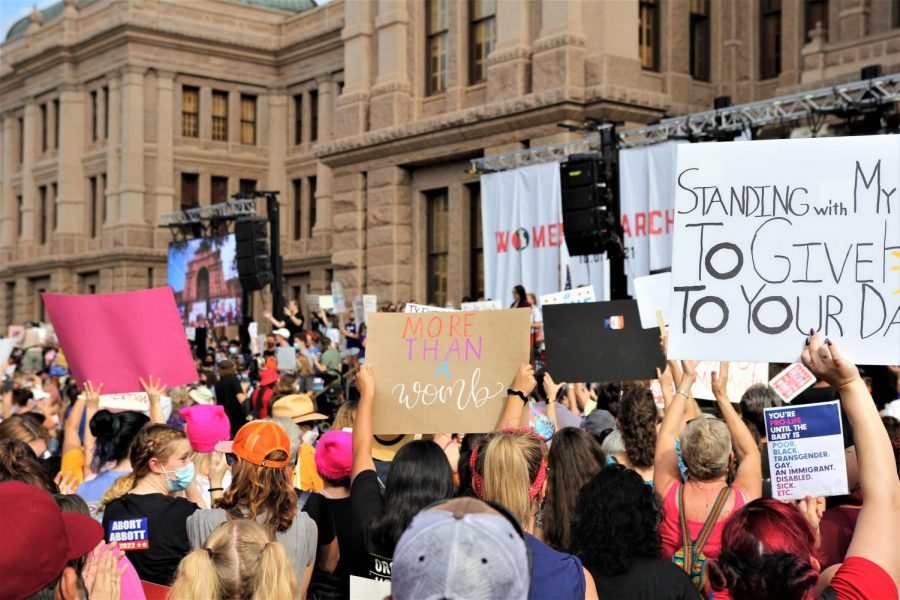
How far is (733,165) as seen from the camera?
15.6 feet

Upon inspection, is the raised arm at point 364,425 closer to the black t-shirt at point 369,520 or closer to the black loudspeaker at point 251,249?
the black t-shirt at point 369,520

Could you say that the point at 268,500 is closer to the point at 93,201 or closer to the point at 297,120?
the point at 297,120

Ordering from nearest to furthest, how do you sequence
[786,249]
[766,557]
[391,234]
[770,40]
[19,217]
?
[766,557] → [786,249] → [770,40] → [391,234] → [19,217]

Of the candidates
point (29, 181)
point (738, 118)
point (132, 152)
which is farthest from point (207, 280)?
point (29, 181)

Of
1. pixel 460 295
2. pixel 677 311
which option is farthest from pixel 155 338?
pixel 460 295

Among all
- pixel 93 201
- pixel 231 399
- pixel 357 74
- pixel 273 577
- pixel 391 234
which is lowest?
pixel 231 399

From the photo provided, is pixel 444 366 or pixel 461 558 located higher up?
pixel 444 366

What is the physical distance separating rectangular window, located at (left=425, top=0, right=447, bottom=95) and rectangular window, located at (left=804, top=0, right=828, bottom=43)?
21.9 ft

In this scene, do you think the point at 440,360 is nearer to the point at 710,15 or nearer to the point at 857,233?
the point at 857,233

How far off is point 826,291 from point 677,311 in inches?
22.3

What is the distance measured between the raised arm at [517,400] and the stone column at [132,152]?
43.4 metres

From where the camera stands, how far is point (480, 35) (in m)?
22.3

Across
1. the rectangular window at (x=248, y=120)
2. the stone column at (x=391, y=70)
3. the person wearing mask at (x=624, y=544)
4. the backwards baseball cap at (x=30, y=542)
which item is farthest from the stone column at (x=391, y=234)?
the rectangular window at (x=248, y=120)

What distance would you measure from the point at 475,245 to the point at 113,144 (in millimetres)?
29520
